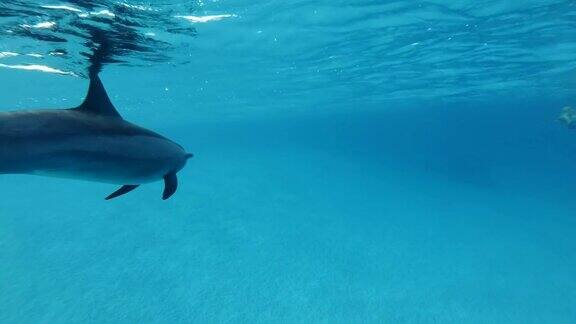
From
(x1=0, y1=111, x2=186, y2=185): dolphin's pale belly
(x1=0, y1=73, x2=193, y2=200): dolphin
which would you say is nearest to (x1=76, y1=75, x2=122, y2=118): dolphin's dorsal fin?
(x1=0, y1=73, x2=193, y2=200): dolphin

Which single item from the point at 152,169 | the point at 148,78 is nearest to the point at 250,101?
the point at 148,78

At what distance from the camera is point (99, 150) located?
173 inches

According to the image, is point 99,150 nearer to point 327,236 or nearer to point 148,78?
point 327,236

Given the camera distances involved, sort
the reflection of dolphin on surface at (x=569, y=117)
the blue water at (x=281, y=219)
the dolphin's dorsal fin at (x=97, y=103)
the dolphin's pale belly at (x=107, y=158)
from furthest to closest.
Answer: the reflection of dolphin on surface at (x=569, y=117), the blue water at (x=281, y=219), the dolphin's dorsal fin at (x=97, y=103), the dolphin's pale belly at (x=107, y=158)

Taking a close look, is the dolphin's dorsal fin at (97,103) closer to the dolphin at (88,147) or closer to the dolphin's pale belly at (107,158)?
the dolphin at (88,147)

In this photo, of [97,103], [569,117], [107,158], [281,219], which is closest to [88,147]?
[107,158]

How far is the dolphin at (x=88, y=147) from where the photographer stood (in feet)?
12.1

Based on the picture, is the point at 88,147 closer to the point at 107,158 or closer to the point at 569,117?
the point at 107,158

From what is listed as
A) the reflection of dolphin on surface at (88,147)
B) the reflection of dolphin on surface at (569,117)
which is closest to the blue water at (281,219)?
the reflection of dolphin on surface at (569,117)

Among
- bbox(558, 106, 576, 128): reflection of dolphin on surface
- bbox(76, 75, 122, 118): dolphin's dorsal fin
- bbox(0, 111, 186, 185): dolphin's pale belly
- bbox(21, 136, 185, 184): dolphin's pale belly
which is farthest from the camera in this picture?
bbox(558, 106, 576, 128): reflection of dolphin on surface

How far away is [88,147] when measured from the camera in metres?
4.29

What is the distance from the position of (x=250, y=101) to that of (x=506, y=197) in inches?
1055

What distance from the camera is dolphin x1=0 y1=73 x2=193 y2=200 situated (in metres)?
3.70

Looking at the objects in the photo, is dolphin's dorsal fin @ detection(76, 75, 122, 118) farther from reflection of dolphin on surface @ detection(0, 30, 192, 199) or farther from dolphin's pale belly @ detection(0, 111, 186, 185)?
dolphin's pale belly @ detection(0, 111, 186, 185)
